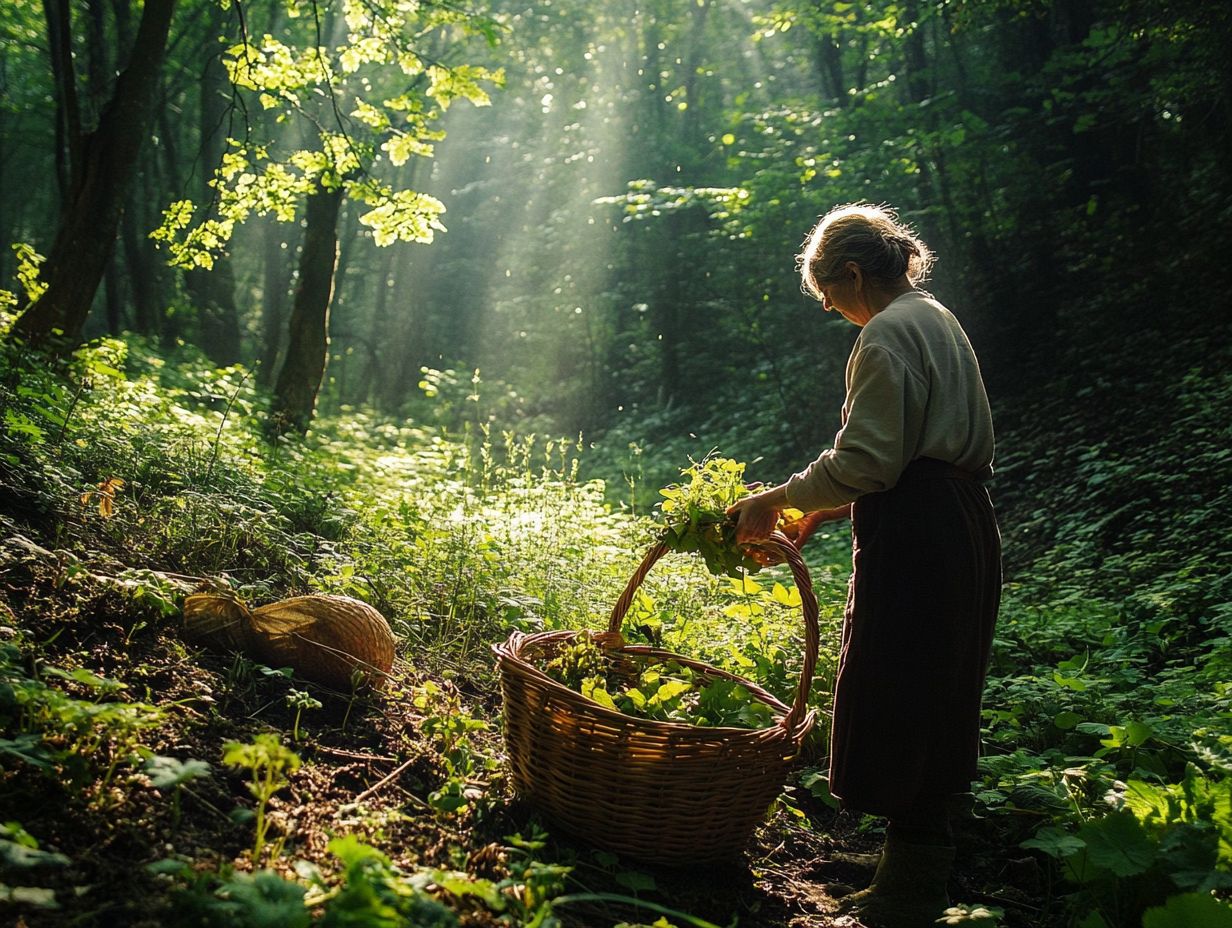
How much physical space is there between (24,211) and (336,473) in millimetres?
25978

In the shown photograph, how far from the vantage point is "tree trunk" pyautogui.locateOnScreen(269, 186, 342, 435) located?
9.58 m

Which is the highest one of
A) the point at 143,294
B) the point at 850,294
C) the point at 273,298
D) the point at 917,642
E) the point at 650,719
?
the point at 273,298

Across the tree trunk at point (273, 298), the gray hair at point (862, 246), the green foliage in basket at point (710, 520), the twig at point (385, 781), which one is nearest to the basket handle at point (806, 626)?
the green foliage in basket at point (710, 520)

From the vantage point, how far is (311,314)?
31.4ft

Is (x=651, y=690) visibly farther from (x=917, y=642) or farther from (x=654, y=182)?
(x=654, y=182)

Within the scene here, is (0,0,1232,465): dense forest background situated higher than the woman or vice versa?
(0,0,1232,465): dense forest background

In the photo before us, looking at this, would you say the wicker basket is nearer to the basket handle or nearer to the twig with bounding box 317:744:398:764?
the basket handle

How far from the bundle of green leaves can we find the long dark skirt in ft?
1.17

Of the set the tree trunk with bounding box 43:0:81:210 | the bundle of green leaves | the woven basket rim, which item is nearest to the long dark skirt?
the woven basket rim

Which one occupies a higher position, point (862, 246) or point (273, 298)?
point (273, 298)

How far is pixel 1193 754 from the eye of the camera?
117 inches

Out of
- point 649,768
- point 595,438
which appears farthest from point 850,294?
point 595,438

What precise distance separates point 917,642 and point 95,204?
639cm

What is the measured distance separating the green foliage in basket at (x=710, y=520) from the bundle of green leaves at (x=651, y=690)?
434 millimetres
